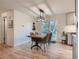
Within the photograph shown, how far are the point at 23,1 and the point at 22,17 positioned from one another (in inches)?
96.9

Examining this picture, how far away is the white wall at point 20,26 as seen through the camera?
6891 mm

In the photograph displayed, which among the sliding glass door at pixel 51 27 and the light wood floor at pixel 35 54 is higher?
the sliding glass door at pixel 51 27

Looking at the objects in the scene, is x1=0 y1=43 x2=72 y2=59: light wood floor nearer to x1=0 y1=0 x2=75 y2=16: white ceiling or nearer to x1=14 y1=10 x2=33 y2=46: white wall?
x1=14 y1=10 x2=33 y2=46: white wall

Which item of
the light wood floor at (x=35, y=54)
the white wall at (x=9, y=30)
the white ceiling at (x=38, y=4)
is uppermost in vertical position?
the white ceiling at (x=38, y=4)

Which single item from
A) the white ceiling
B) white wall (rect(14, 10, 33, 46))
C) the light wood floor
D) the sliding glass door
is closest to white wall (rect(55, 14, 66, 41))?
the sliding glass door

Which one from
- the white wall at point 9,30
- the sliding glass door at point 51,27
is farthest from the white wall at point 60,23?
the white wall at point 9,30

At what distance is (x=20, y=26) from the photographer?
749 cm

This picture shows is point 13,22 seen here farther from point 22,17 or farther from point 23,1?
point 23,1

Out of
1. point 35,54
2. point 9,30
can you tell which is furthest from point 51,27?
point 35,54

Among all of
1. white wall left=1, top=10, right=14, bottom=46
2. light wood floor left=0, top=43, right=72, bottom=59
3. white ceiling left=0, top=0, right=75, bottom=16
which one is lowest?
light wood floor left=0, top=43, right=72, bottom=59

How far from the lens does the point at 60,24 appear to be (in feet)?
27.6

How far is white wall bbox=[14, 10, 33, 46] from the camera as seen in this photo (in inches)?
271

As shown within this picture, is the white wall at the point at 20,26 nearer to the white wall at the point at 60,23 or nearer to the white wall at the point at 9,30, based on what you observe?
the white wall at the point at 9,30

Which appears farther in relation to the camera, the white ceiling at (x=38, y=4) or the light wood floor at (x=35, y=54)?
the white ceiling at (x=38, y=4)
